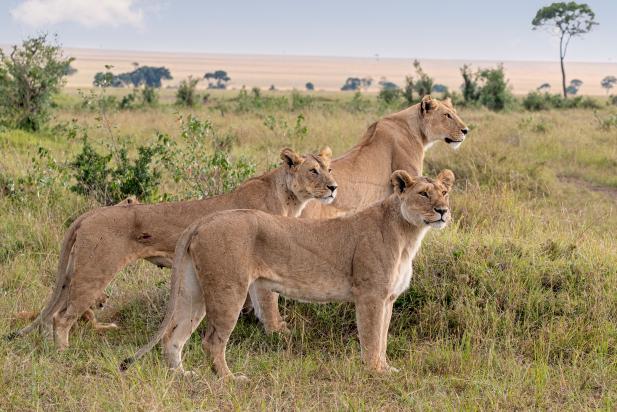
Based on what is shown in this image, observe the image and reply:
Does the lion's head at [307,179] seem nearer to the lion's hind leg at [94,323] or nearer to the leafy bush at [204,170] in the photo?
the lion's hind leg at [94,323]

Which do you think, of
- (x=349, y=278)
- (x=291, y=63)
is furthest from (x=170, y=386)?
(x=291, y=63)

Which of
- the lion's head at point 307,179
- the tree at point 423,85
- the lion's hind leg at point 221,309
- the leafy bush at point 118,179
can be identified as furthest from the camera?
the tree at point 423,85

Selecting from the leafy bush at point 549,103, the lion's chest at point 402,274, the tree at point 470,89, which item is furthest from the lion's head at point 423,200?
the leafy bush at point 549,103

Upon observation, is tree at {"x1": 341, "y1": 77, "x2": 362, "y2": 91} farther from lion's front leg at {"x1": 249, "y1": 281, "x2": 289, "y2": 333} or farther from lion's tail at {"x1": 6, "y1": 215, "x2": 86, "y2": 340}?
lion's tail at {"x1": 6, "y1": 215, "x2": 86, "y2": 340}

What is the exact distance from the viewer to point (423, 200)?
4.54 meters

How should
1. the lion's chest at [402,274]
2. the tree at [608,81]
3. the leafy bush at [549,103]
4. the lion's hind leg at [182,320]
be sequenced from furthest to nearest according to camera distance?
the tree at [608,81] → the leafy bush at [549,103] → the lion's chest at [402,274] → the lion's hind leg at [182,320]

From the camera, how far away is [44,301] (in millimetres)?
5684

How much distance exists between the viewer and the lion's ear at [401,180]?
464 cm

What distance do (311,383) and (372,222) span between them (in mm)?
961

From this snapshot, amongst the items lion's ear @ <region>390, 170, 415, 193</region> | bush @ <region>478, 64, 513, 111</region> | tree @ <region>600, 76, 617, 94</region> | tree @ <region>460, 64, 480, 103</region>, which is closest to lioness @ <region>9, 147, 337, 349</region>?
lion's ear @ <region>390, 170, 415, 193</region>

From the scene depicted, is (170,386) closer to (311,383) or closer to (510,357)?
(311,383)

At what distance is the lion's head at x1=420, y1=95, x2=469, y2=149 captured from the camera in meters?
6.88

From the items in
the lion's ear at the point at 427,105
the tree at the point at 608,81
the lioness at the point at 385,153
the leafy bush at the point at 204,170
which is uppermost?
the lion's ear at the point at 427,105

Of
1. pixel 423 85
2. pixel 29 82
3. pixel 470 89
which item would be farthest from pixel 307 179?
pixel 470 89
